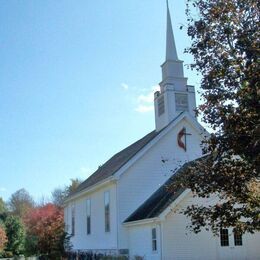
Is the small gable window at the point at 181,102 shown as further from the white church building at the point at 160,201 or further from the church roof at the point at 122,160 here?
the church roof at the point at 122,160

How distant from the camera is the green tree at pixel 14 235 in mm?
58625

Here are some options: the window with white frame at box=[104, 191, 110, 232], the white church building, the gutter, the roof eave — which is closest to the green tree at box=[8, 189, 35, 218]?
the roof eave

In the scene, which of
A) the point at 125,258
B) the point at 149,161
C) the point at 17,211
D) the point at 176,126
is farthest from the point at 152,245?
the point at 17,211

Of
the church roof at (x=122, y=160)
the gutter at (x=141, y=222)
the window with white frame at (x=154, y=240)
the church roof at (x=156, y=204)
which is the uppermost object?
the church roof at (x=122, y=160)

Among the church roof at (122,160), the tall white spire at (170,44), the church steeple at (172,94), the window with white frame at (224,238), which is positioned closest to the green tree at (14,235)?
the church roof at (122,160)

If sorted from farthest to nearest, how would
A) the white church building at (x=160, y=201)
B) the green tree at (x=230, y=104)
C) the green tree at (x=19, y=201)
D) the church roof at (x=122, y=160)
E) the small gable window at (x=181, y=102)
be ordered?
the green tree at (x=19, y=201)
the small gable window at (x=181, y=102)
the church roof at (x=122, y=160)
the white church building at (x=160, y=201)
the green tree at (x=230, y=104)

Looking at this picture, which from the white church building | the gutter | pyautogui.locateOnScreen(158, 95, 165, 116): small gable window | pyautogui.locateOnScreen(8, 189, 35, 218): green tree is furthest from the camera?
pyautogui.locateOnScreen(8, 189, 35, 218): green tree

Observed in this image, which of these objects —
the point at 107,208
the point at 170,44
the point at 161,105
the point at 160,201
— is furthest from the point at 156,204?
the point at 170,44

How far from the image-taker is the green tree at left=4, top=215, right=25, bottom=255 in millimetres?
58625

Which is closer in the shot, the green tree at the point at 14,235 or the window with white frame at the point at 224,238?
the window with white frame at the point at 224,238

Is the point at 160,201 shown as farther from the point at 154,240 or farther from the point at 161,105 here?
the point at 161,105

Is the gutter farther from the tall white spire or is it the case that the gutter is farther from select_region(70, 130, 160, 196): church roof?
the tall white spire

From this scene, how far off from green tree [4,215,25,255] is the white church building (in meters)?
23.9

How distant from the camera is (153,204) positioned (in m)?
27.8
